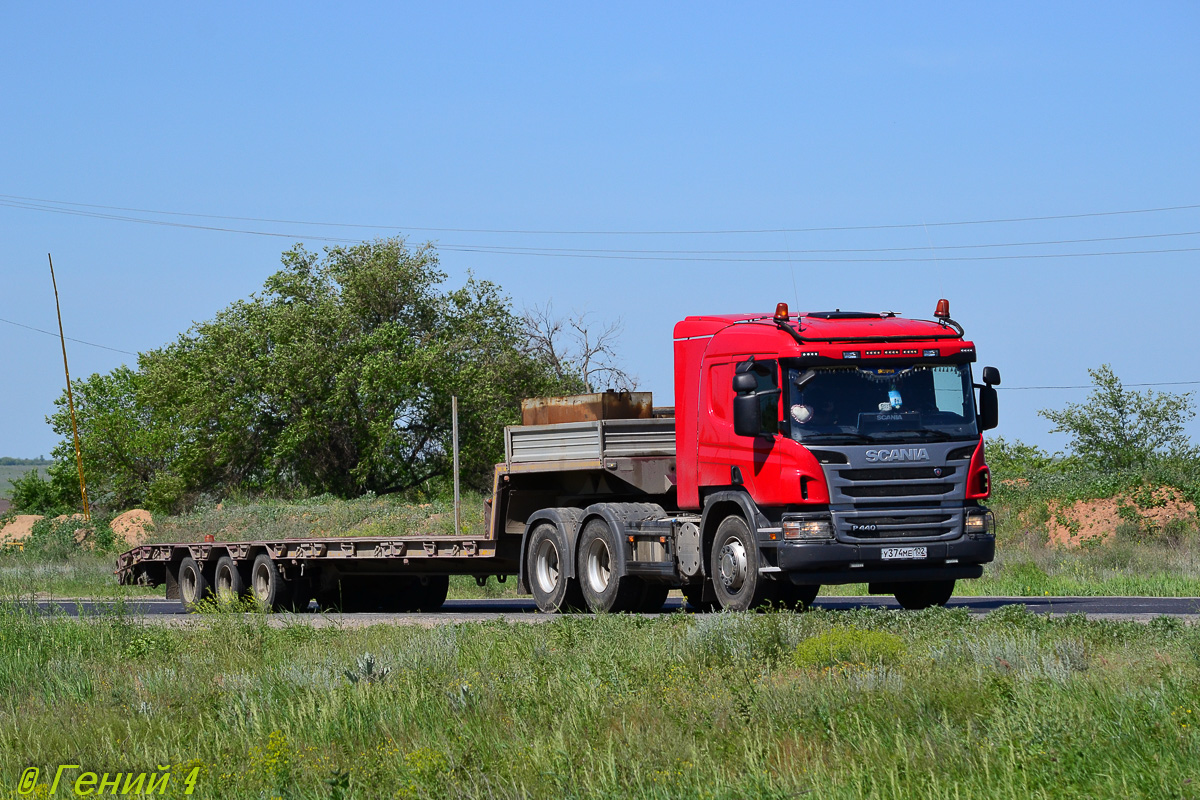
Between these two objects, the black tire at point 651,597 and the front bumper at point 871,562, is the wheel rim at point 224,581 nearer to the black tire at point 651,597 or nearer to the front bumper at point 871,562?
the black tire at point 651,597

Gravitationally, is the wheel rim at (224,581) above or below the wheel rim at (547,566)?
below

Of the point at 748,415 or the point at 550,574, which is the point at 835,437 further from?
the point at 550,574

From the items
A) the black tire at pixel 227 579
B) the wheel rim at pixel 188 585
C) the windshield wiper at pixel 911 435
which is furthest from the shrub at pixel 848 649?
the wheel rim at pixel 188 585

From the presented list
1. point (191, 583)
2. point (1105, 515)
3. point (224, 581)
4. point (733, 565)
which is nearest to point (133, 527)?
point (191, 583)

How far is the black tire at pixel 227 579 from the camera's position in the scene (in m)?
21.4

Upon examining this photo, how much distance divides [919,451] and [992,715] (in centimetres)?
765

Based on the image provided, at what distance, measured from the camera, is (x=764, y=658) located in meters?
9.55

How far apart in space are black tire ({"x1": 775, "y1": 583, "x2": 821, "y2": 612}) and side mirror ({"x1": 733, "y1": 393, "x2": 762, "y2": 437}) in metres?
1.72

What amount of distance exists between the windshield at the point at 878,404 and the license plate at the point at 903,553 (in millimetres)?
1184

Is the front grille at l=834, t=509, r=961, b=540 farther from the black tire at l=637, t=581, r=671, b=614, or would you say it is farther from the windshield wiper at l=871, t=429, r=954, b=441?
the black tire at l=637, t=581, r=671, b=614

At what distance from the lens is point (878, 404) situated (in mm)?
14625

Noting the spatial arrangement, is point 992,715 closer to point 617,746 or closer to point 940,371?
point 617,746

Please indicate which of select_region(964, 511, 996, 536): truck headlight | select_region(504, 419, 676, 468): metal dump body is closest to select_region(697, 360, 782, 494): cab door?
select_region(504, 419, 676, 468): metal dump body

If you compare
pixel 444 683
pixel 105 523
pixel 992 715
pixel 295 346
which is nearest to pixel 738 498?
pixel 444 683
